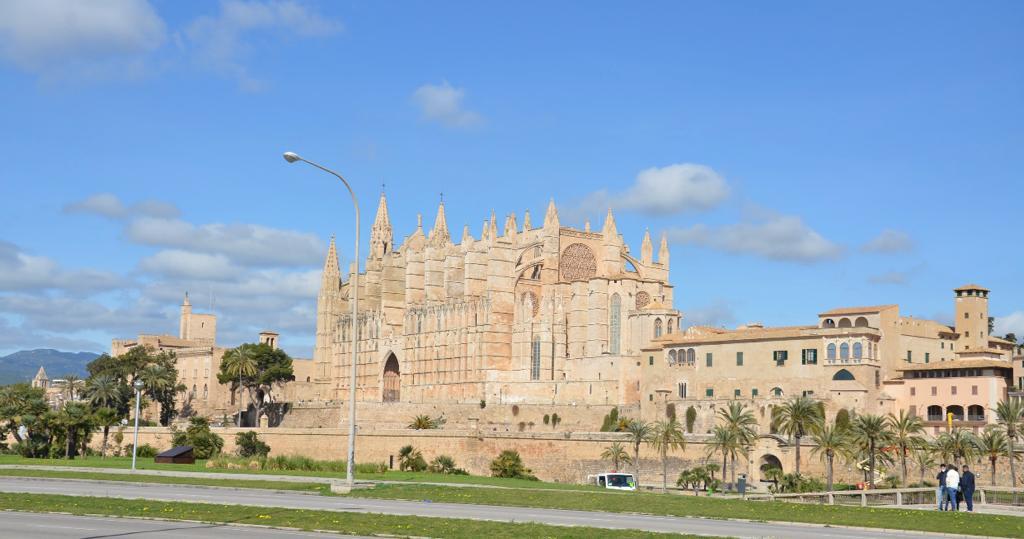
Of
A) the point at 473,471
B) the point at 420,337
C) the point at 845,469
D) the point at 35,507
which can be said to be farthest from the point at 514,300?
the point at 35,507

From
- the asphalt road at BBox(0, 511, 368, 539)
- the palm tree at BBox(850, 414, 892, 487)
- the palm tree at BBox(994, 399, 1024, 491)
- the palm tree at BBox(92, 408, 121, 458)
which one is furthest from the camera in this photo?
the palm tree at BBox(92, 408, 121, 458)

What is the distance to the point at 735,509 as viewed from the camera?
102 feet

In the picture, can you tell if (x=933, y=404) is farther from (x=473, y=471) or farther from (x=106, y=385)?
(x=106, y=385)

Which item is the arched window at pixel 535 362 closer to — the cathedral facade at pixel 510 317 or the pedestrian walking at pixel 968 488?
the cathedral facade at pixel 510 317

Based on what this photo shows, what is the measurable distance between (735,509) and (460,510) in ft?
24.4

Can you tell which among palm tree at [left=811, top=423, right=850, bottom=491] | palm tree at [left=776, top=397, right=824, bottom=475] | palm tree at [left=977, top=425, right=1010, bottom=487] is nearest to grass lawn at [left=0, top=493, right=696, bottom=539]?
palm tree at [left=811, top=423, right=850, bottom=491]

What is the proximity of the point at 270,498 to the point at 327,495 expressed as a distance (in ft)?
6.71

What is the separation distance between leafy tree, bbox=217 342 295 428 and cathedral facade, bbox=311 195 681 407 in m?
6.89

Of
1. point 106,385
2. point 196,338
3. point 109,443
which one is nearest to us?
point 109,443

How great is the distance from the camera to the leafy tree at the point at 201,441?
78.8 meters

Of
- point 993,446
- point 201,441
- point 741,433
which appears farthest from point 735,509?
point 201,441

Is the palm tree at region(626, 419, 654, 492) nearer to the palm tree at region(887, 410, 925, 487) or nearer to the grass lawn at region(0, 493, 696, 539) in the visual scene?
the palm tree at region(887, 410, 925, 487)

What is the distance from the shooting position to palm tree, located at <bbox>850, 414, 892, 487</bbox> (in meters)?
53.9

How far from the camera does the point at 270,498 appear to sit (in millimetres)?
33000
